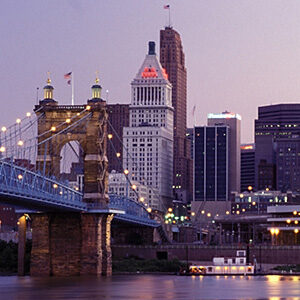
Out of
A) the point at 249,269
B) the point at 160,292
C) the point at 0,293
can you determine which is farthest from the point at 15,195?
the point at 249,269

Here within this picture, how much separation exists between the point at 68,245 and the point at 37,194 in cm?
2412

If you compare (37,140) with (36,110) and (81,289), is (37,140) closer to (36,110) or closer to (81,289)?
(36,110)

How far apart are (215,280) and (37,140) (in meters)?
28.2

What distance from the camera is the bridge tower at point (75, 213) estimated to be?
13112 centimetres

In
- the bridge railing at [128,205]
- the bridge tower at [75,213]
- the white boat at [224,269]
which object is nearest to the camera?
the bridge tower at [75,213]

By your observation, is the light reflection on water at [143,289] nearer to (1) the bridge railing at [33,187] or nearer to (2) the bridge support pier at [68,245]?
(2) the bridge support pier at [68,245]

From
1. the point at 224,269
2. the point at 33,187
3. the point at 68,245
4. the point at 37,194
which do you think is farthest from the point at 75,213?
the point at 33,187

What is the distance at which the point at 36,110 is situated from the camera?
13475 cm

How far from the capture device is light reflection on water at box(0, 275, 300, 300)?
9106cm

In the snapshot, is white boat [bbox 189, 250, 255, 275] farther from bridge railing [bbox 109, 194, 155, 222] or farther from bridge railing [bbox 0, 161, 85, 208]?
bridge railing [bbox 0, 161, 85, 208]

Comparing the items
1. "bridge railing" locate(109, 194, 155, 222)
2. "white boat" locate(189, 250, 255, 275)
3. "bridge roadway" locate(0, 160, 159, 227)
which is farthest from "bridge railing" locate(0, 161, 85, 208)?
"bridge railing" locate(109, 194, 155, 222)

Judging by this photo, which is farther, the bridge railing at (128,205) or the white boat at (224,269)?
the bridge railing at (128,205)

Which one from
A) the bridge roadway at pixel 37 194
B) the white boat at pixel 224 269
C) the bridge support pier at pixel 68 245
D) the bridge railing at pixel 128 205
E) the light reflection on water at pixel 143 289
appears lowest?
the light reflection on water at pixel 143 289

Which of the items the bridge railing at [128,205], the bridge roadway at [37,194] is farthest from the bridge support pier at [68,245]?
the bridge railing at [128,205]
